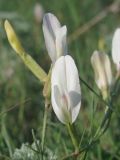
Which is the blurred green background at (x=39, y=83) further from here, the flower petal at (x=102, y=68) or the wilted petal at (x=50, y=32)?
the wilted petal at (x=50, y=32)

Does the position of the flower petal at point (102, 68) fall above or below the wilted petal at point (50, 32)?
below

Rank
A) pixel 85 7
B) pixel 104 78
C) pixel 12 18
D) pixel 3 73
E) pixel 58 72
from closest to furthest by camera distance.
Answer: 1. pixel 58 72
2. pixel 104 78
3. pixel 3 73
4. pixel 12 18
5. pixel 85 7

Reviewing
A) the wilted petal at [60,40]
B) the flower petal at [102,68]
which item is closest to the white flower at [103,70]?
the flower petal at [102,68]

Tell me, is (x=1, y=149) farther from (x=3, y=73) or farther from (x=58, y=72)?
(x=3, y=73)

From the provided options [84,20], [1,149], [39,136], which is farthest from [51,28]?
[84,20]

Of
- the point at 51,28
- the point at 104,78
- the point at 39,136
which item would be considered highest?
the point at 51,28
